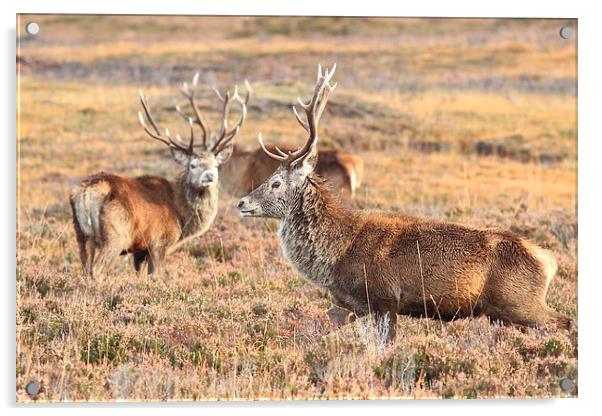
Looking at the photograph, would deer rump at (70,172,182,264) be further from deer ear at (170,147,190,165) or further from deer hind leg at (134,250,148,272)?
deer ear at (170,147,190,165)

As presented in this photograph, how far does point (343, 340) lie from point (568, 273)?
10.3 ft

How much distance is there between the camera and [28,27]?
30.0 feet

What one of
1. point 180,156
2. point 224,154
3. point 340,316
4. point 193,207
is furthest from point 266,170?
point 340,316

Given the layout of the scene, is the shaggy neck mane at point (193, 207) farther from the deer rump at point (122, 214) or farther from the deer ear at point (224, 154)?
the deer ear at point (224, 154)

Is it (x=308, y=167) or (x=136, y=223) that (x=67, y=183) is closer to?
(x=136, y=223)

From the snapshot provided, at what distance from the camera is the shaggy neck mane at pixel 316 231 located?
27.3ft

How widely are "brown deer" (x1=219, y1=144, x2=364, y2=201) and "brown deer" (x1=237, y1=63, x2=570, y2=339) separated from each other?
4.97m

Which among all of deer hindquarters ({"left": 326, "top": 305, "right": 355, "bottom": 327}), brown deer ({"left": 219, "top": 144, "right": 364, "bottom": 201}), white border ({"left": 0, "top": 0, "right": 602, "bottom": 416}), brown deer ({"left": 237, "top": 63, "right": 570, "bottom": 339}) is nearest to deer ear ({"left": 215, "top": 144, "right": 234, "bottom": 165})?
brown deer ({"left": 219, "top": 144, "right": 364, "bottom": 201})

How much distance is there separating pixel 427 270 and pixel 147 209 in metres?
3.64

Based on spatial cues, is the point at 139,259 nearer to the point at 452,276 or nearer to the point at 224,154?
the point at 224,154

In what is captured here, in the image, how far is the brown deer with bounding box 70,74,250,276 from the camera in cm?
1007

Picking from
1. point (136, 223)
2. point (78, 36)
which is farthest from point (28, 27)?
point (78, 36)
